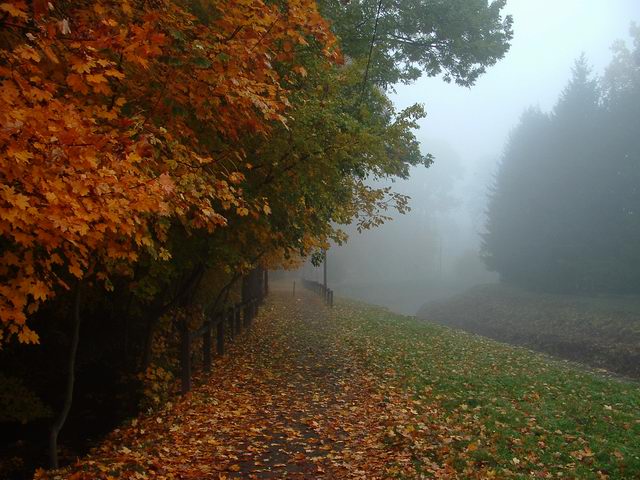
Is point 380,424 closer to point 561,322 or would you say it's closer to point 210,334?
point 210,334

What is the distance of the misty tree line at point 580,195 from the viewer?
3422 centimetres

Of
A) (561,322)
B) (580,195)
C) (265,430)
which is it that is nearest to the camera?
(265,430)

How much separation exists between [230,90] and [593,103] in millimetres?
39559

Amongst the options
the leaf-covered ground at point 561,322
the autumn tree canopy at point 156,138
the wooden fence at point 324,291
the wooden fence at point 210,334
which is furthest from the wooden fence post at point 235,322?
the wooden fence at point 324,291

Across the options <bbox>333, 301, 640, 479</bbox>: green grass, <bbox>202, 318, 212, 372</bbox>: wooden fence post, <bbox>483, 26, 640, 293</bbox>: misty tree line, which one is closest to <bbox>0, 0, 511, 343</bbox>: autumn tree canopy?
<bbox>202, 318, 212, 372</bbox>: wooden fence post

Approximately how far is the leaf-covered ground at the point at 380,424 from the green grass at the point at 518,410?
3cm

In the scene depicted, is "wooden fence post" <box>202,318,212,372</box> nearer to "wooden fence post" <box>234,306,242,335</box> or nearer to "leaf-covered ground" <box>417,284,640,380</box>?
"wooden fence post" <box>234,306,242,335</box>

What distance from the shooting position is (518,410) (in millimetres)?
8898

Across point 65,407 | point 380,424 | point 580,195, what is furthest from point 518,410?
point 580,195

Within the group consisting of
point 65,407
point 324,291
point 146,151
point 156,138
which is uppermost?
point 156,138

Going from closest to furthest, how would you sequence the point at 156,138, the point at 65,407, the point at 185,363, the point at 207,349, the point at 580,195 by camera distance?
the point at 156,138 → the point at 65,407 → the point at 185,363 → the point at 207,349 → the point at 580,195

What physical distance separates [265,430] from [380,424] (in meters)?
1.67

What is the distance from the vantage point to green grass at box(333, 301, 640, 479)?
6409mm

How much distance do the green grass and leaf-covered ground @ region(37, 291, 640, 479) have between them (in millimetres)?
27
